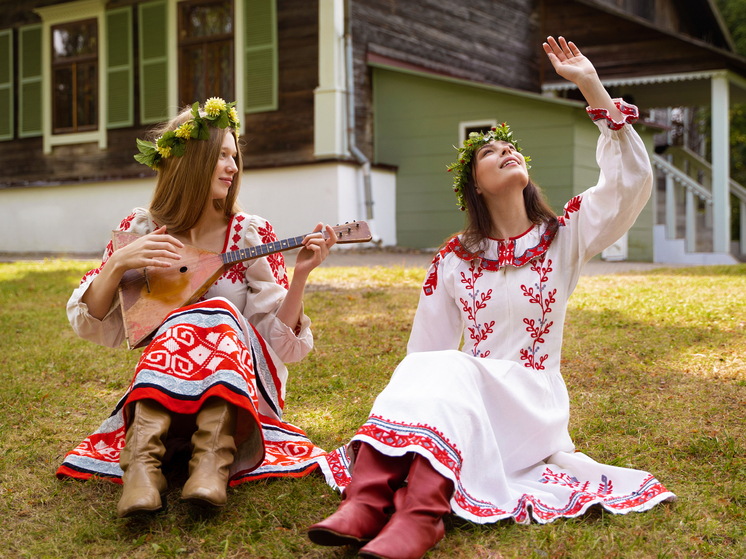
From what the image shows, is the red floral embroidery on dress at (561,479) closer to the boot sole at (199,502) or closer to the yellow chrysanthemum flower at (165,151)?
the boot sole at (199,502)

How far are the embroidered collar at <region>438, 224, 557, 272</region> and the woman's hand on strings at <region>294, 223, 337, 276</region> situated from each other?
49 cm

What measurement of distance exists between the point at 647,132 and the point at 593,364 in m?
9.07

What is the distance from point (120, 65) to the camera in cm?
1279

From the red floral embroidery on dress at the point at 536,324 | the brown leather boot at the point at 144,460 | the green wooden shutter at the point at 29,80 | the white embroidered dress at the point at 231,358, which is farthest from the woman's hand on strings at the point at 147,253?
the green wooden shutter at the point at 29,80

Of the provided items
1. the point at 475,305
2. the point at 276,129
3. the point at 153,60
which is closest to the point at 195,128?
the point at 475,305

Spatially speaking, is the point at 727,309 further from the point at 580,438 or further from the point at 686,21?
the point at 686,21

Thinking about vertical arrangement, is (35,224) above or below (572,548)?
above

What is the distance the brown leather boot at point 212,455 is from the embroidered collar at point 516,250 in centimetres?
101

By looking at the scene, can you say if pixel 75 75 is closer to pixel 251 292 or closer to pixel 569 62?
pixel 251 292

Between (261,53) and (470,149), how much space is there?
940 cm

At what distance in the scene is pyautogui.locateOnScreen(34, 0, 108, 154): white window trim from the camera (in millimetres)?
12914

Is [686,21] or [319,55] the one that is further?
[686,21]

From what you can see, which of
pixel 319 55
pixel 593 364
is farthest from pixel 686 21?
pixel 593 364

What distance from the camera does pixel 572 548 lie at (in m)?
2.03
